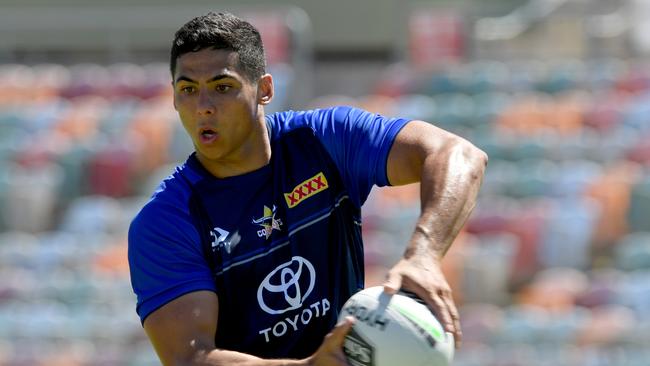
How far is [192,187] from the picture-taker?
404 cm

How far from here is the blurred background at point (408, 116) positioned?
981 centimetres

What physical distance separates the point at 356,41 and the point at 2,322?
6.71m

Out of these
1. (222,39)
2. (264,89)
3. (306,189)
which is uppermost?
(222,39)

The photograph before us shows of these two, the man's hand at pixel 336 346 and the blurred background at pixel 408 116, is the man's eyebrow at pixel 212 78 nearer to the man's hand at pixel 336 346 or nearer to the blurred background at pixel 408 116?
the man's hand at pixel 336 346

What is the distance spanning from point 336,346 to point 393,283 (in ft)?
0.74

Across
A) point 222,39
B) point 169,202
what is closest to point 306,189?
point 169,202

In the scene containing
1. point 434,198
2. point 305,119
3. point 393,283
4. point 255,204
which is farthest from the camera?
point 305,119

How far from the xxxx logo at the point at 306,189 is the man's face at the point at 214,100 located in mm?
249

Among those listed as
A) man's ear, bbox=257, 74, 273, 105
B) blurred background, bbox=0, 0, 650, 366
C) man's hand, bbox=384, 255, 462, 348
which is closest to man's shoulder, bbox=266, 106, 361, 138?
man's ear, bbox=257, 74, 273, 105

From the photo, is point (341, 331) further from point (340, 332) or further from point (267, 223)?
point (267, 223)

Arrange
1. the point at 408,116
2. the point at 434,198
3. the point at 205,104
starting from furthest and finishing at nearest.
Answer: the point at 408,116, the point at 205,104, the point at 434,198

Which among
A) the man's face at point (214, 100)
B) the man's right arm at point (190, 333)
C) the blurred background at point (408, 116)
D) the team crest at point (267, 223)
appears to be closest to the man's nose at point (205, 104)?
the man's face at point (214, 100)

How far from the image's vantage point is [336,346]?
3.38m

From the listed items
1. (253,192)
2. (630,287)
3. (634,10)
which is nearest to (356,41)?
(634,10)
